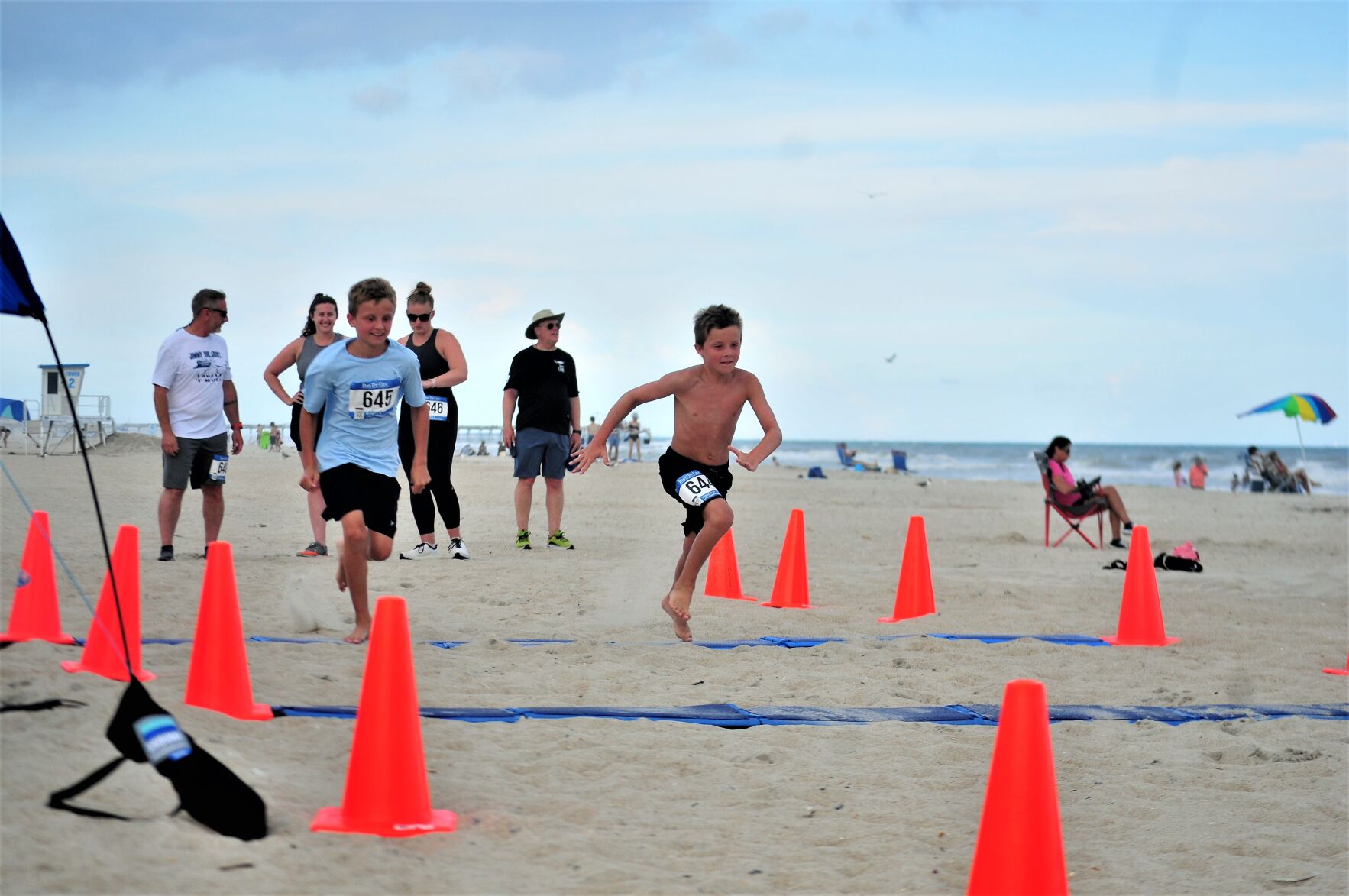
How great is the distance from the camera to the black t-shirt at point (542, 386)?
9664 mm

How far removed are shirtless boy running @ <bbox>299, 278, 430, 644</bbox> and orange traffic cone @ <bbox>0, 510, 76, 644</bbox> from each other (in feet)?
4.01

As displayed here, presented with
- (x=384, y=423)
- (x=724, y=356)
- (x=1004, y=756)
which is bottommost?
(x=1004, y=756)

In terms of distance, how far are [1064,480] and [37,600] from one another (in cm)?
1101

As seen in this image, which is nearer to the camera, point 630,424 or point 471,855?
point 471,855

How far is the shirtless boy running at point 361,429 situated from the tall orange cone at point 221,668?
3.78ft

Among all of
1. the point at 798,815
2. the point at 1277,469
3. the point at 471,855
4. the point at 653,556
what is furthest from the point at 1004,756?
the point at 1277,469

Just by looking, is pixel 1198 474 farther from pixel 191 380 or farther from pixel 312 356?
pixel 191 380

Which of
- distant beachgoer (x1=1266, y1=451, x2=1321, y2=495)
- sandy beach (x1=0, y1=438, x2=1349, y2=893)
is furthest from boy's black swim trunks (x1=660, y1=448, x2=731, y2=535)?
distant beachgoer (x1=1266, y1=451, x2=1321, y2=495)

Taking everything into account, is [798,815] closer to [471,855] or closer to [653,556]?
[471,855]

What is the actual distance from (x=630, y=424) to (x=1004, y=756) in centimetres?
3228

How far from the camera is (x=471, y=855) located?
3023mm

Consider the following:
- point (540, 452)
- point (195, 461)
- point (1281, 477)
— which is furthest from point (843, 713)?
point (1281, 477)

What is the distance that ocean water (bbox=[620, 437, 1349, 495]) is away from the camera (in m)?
42.8

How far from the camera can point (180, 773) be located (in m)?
3.00
